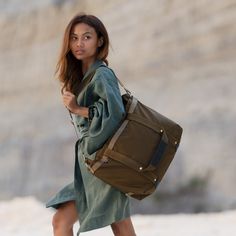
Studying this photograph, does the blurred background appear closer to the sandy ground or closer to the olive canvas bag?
the sandy ground

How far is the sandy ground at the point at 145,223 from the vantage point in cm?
255

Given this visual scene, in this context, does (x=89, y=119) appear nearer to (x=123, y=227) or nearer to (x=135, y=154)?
(x=135, y=154)

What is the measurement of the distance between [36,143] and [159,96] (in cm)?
80

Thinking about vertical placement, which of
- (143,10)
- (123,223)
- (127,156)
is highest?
(143,10)

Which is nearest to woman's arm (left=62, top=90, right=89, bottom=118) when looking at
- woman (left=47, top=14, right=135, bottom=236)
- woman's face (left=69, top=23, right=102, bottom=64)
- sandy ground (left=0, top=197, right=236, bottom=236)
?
woman (left=47, top=14, right=135, bottom=236)

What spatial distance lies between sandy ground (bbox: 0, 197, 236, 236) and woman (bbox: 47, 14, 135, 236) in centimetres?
117

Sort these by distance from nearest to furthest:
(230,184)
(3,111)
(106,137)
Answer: (106,137) < (230,184) < (3,111)

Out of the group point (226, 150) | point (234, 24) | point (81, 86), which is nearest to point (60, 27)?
point (234, 24)

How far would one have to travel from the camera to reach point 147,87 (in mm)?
3520

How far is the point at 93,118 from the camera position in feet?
4.06

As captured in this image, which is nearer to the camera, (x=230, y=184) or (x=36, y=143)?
(x=230, y=184)

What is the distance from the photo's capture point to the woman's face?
4.37 ft

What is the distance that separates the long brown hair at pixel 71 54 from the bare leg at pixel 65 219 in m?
0.23

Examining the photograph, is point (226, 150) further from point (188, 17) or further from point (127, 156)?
point (127, 156)
